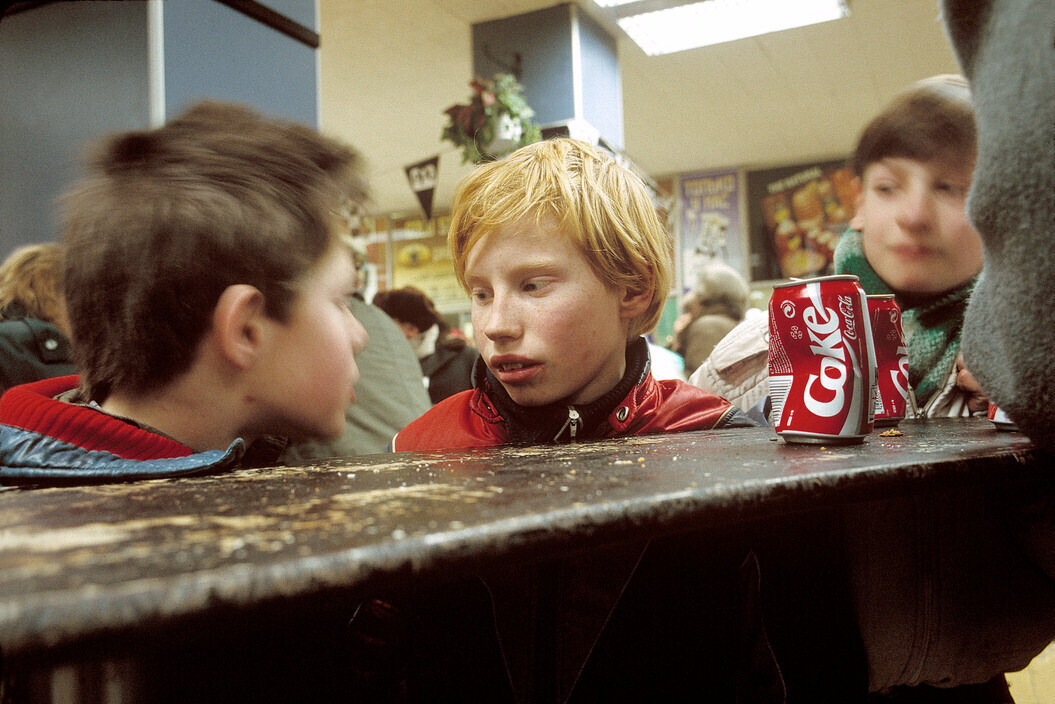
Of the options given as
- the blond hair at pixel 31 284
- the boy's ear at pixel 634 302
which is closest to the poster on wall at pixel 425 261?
the blond hair at pixel 31 284

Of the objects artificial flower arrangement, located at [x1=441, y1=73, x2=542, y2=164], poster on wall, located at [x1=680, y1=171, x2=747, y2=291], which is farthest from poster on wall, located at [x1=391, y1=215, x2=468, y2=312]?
artificial flower arrangement, located at [x1=441, y1=73, x2=542, y2=164]

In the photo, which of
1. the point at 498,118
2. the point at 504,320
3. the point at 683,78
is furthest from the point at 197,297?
the point at 683,78

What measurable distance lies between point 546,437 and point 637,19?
394cm

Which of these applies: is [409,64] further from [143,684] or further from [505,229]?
[143,684]

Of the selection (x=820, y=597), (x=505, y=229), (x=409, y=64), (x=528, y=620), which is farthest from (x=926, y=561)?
(x=409, y=64)

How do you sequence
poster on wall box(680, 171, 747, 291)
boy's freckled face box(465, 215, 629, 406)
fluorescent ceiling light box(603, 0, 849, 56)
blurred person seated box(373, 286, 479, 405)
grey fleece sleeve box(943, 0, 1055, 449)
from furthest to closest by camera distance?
poster on wall box(680, 171, 747, 291) → fluorescent ceiling light box(603, 0, 849, 56) → blurred person seated box(373, 286, 479, 405) → boy's freckled face box(465, 215, 629, 406) → grey fleece sleeve box(943, 0, 1055, 449)

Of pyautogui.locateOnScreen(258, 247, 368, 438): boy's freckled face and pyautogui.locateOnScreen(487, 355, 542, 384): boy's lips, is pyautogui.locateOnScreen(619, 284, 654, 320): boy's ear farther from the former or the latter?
pyautogui.locateOnScreen(258, 247, 368, 438): boy's freckled face

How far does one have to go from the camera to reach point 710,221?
7.34 meters

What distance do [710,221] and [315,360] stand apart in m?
6.97

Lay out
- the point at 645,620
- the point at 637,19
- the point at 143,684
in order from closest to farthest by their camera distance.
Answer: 1. the point at 143,684
2. the point at 645,620
3. the point at 637,19

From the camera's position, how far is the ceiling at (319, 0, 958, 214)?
14.1ft

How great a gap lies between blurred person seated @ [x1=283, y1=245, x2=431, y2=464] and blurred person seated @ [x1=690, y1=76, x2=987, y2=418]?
39.8 inches

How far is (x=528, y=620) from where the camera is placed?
64cm

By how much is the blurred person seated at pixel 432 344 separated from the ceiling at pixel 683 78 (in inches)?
42.2
